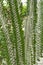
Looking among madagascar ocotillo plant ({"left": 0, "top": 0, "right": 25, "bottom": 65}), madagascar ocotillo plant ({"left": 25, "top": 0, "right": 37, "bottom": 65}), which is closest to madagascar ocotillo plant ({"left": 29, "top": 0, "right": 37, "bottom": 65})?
madagascar ocotillo plant ({"left": 25, "top": 0, "right": 37, "bottom": 65})

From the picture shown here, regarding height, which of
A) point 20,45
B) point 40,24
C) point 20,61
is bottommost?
point 20,61

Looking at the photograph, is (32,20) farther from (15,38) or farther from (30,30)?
(15,38)

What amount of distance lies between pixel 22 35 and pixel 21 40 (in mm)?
55

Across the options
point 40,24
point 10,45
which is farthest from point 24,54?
Answer: point 40,24

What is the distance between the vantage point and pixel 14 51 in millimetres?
2420

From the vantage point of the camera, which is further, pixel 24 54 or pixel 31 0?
pixel 24 54

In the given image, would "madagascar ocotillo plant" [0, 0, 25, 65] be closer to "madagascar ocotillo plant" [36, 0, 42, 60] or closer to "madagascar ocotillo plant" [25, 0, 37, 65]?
"madagascar ocotillo plant" [25, 0, 37, 65]

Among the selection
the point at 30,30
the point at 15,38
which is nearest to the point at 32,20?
the point at 30,30

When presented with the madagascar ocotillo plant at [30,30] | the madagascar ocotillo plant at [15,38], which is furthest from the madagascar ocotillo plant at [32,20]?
the madagascar ocotillo plant at [15,38]

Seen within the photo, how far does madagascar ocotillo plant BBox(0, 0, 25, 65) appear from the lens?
2221 mm

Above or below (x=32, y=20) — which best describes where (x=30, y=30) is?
below

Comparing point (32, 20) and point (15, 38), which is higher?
point (32, 20)

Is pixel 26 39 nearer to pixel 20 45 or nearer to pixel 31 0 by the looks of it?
pixel 20 45

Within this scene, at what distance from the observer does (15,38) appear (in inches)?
92.4
